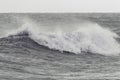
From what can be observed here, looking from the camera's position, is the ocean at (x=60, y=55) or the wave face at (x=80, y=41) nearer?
the ocean at (x=60, y=55)

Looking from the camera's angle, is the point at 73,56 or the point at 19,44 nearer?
the point at 73,56

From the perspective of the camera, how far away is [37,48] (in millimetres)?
21453

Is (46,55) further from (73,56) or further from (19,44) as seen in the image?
(19,44)

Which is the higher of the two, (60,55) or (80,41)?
(80,41)

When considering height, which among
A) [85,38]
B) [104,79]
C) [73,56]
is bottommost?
[104,79]

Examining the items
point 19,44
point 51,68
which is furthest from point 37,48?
point 51,68

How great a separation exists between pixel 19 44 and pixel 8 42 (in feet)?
3.67

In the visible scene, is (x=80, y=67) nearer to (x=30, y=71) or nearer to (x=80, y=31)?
(x=30, y=71)

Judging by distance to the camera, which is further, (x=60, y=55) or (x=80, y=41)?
(x=80, y=41)

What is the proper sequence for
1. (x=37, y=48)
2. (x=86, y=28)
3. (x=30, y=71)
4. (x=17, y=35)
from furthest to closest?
(x=86, y=28)
(x=17, y=35)
(x=37, y=48)
(x=30, y=71)

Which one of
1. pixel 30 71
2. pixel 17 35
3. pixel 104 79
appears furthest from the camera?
pixel 17 35

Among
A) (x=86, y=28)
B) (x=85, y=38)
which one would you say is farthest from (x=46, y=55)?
(x=86, y=28)

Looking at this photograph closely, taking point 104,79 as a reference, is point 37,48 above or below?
above

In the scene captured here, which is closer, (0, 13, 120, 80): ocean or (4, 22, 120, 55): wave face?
(0, 13, 120, 80): ocean
